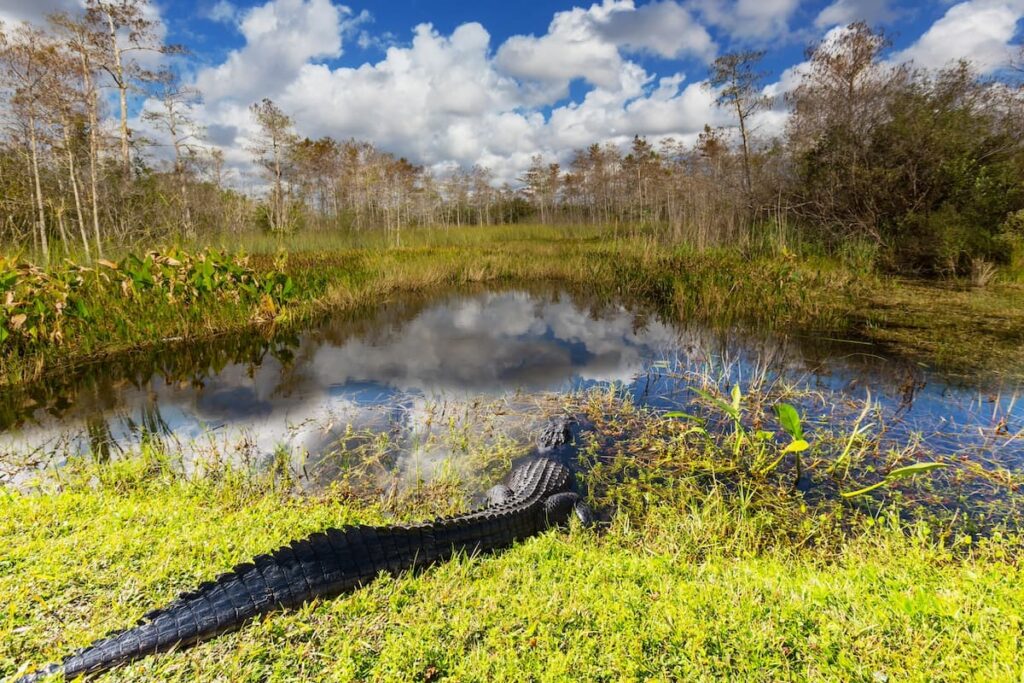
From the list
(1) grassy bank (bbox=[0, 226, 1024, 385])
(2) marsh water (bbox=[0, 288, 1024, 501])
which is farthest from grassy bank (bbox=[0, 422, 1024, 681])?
(1) grassy bank (bbox=[0, 226, 1024, 385])

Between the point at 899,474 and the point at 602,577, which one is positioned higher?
the point at 899,474

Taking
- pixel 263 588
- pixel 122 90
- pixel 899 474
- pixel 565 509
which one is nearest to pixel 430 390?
pixel 565 509

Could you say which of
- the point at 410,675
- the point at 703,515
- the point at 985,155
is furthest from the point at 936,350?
the point at 985,155

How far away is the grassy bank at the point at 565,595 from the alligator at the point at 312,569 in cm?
6

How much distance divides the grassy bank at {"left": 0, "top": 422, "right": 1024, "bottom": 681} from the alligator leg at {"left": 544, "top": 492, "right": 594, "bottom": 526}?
107mm

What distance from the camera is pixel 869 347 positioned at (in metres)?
5.88

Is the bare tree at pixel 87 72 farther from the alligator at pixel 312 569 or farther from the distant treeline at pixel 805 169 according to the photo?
the alligator at pixel 312 569

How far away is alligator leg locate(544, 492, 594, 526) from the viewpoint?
2.79m

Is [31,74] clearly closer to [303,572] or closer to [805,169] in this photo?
[303,572]

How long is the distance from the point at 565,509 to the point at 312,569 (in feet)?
5.20

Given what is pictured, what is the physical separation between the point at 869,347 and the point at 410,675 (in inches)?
268

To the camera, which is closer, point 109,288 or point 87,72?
point 109,288

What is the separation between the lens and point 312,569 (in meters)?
1.84

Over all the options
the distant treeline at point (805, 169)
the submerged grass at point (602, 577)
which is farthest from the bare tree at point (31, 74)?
the submerged grass at point (602, 577)
